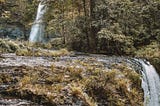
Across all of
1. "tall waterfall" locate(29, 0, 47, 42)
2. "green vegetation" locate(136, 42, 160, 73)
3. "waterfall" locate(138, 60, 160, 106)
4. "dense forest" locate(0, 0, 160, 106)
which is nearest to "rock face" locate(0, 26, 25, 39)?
"tall waterfall" locate(29, 0, 47, 42)

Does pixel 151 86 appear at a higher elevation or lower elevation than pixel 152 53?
lower

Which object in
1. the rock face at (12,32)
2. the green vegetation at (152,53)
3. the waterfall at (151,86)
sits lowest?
the waterfall at (151,86)

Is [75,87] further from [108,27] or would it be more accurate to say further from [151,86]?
[108,27]

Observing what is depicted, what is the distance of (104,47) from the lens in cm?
1961

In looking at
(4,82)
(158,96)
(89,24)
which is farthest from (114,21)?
(4,82)

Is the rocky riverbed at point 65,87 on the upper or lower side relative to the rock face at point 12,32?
lower

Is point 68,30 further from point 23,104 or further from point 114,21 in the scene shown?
point 23,104

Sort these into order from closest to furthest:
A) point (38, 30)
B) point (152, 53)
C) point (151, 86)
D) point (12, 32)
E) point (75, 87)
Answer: point (75, 87), point (151, 86), point (152, 53), point (38, 30), point (12, 32)

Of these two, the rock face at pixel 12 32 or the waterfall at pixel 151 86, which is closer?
the waterfall at pixel 151 86

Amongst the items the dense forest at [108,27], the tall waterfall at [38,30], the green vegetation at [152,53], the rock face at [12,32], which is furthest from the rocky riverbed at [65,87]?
the rock face at [12,32]

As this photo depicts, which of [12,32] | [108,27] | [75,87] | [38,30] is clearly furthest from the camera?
[12,32]

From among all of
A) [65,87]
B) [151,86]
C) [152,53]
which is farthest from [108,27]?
[65,87]

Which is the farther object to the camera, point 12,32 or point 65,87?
point 12,32

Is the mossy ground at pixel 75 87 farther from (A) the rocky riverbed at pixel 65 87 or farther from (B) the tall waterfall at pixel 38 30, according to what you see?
(B) the tall waterfall at pixel 38 30
